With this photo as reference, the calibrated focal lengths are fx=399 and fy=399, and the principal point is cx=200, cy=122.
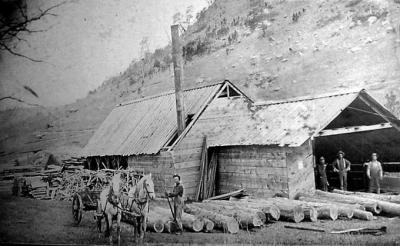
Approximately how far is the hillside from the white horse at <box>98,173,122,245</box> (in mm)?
3559

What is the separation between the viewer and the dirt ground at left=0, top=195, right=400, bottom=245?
27.8 ft

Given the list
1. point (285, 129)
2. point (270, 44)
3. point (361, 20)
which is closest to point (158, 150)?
point (285, 129)

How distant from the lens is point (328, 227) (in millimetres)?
9039

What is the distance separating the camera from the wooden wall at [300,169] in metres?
11.2

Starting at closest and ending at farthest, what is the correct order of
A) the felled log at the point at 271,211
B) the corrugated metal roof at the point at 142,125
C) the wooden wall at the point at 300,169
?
the felled log at the point at 271,211, the wooden wall at the point at 300,169, the corrugated metal roof at the point at 142,125

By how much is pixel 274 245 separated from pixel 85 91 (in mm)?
6639

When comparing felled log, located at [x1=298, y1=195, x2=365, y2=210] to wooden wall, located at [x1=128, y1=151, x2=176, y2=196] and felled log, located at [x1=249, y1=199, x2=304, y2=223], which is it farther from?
wooden wall, located at [x1=128, y1=151, x2=176, y2=196]

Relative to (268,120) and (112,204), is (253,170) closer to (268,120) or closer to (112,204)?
(268,120)

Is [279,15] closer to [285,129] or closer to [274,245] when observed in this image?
[285,129]

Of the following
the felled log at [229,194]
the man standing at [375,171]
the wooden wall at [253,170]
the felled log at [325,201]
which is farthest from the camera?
the felled log at [229,194]

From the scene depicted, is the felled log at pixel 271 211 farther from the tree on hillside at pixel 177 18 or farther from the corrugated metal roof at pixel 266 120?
the tree on hillside at pixel 177 18

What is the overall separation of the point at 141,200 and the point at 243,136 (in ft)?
15.4

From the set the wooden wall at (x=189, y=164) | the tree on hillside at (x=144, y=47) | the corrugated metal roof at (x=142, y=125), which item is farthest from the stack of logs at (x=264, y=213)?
the tree on hillside at (x=144, y=47)

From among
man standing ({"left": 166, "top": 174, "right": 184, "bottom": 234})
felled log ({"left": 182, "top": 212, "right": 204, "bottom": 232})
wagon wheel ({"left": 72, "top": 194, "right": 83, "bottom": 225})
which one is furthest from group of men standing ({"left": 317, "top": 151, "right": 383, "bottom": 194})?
wagon wheel ({"left": 72, "top": 194, "right": 83, "bottom": 225})
